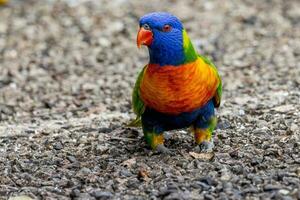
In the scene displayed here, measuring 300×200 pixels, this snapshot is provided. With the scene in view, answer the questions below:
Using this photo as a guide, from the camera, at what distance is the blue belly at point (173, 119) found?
493cm

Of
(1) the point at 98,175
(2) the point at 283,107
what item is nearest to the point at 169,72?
Result: (1) the point at 98,175

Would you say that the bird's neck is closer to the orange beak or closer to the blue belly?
the orange beak

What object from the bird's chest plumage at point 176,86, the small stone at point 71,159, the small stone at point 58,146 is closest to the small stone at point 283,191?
the bird's chest plumage at point 176,86

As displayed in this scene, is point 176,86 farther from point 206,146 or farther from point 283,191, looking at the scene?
point 283,191

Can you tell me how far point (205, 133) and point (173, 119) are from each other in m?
0.32

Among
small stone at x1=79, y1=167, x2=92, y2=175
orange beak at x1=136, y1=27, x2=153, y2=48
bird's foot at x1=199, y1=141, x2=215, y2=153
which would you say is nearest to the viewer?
orange beak at x1=136, y1=27, x2=153, y2=48

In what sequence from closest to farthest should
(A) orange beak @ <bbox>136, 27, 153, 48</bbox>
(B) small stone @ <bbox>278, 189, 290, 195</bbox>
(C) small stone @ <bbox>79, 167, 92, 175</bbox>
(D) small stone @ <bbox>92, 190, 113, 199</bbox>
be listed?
(B) small stone @ <bbox>278, 189, 290, 195</bbox> < (D) small stone @ <bbox>92, 190, 113, 199</bbox> < (A) orange beak @ <bbox>136, 27, 153, 48</bbox> < (C) small stone @ <bbox>79, 167, 92, 175</bbox>

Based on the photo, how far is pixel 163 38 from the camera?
4715 millimetres

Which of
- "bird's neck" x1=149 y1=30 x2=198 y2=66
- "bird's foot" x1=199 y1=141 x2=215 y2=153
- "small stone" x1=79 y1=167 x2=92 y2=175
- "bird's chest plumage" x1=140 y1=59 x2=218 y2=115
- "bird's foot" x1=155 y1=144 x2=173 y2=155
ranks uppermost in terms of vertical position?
"bird's neck" x1=149 y1=30 x2=198 y2=66

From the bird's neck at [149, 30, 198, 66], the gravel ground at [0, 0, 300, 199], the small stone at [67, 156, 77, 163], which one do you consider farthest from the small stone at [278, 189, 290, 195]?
the small stone at [67, 156, 77, 163]

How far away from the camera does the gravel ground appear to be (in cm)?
455

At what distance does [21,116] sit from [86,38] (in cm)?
246

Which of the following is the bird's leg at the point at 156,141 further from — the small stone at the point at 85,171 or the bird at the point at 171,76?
the small stone at the point at 85,171

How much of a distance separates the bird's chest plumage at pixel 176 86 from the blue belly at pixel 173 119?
62 mm
